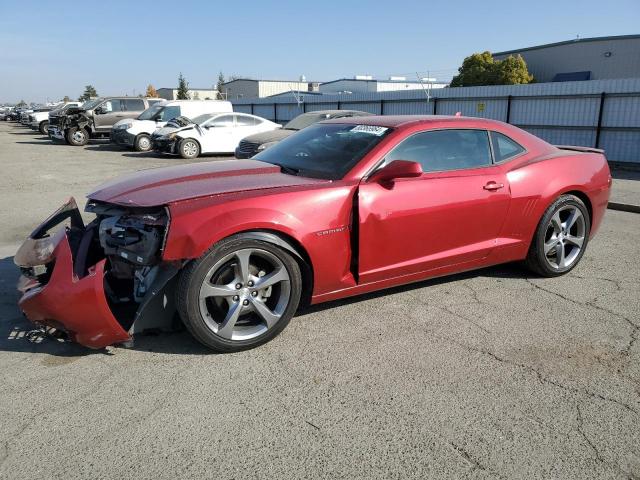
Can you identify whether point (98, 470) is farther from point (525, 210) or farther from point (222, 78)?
point (222, 78)

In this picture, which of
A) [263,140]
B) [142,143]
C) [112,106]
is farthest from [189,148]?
[112,106]

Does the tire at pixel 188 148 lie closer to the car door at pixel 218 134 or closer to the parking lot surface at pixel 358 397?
the car door at pixel 218 134

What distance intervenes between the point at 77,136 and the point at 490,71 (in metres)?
31.1

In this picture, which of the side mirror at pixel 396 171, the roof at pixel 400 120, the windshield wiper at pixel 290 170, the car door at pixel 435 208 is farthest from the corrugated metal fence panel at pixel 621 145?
the windshield wiper at pixel 290 170

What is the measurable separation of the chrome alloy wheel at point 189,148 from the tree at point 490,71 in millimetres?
28779

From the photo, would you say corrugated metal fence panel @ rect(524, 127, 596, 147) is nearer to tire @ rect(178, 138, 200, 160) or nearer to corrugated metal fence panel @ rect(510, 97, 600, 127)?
corrugated metal fence panel @ rect(510, 97, 600, 127)

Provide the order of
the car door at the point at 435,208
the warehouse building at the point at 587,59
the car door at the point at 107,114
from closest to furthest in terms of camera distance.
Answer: the car door at the point at 435,208 → the car door at the point at 107,114 → the warehouse building at the point at 587,59

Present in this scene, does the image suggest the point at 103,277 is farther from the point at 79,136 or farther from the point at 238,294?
the point at 79,136

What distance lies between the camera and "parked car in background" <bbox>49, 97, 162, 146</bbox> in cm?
2188

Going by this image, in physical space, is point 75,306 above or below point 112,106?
below

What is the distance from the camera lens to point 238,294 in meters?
3.43

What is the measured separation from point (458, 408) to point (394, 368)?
0.52 metres

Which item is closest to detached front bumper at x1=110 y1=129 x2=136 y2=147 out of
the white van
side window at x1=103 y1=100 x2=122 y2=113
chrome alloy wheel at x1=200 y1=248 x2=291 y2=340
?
the white van

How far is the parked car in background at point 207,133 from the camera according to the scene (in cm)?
1652
